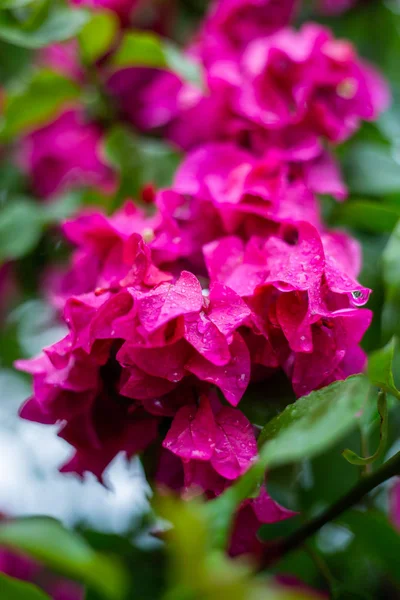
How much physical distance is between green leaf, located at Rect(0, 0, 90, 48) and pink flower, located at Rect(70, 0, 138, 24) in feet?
0.46

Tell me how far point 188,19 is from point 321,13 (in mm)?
161

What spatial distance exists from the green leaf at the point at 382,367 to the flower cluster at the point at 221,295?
34mm

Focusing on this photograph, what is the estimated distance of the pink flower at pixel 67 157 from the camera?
70 cm

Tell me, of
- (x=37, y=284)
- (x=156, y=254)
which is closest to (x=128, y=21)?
(x=37, y=284)

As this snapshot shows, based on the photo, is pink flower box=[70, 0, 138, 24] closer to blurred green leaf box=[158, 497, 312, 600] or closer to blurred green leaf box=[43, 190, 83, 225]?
blurred green leaf box=[43, 190, 83, 225]

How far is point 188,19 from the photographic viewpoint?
0.84 metres

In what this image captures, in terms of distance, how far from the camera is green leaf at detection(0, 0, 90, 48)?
51 cm

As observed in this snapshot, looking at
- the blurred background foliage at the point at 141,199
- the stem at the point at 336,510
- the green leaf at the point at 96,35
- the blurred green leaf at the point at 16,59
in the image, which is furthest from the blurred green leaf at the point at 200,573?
the blurred green leaf at the point at 16,59

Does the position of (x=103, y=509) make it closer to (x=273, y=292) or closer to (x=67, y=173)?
(x=67, y=173)

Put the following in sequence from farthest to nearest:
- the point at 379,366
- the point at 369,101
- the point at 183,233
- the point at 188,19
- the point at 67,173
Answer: the point at 188,19, the point at 67,173, the point at 369,101, the point at 183,233, the point at 379,366

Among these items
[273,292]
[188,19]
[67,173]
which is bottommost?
[67,173]

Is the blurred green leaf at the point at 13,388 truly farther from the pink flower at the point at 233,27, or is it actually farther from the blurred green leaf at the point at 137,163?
the pink flower at the point at 233,27

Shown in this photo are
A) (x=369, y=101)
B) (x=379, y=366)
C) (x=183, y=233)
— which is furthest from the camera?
(x=369, y=101)

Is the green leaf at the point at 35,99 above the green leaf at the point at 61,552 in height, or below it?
below
